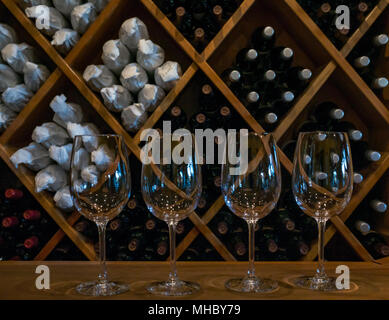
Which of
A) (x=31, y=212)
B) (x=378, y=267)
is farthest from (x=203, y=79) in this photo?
(x=378, y=267)

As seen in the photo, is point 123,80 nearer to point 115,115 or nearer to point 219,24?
point 115,115

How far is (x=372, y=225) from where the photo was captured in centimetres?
130

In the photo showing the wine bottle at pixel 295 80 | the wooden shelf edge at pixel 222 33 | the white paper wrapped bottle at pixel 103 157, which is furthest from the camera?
the wine bottle at pixel 295 80

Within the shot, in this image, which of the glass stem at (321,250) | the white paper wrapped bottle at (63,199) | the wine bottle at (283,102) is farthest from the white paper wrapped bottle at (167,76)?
the glass stem at (321,250)

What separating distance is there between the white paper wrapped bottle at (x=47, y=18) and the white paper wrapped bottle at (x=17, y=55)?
0.09 m

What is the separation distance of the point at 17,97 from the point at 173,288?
877 mm

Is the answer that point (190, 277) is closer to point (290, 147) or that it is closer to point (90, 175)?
point (90, 175)

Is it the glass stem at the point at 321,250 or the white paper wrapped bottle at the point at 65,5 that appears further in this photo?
the white paper wrapped bottle at the point at 65,5

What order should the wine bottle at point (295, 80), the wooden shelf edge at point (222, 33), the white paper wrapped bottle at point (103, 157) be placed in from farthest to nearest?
the wine bottle at point (295, 80) < the wooden shelf edge at point (222, 33) < the white paper wrapped bottle at point (103, 157)

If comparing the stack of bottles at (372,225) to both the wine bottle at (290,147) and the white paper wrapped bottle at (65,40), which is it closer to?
the wine bottle at (290,147)

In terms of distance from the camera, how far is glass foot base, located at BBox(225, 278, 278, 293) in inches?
23.7

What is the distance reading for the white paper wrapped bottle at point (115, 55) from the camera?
115cm

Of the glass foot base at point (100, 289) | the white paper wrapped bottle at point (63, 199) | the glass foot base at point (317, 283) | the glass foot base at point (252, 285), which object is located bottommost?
the glass foot base at point (317, 283)

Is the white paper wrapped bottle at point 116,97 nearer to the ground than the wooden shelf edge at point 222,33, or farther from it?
nearer to the ground
